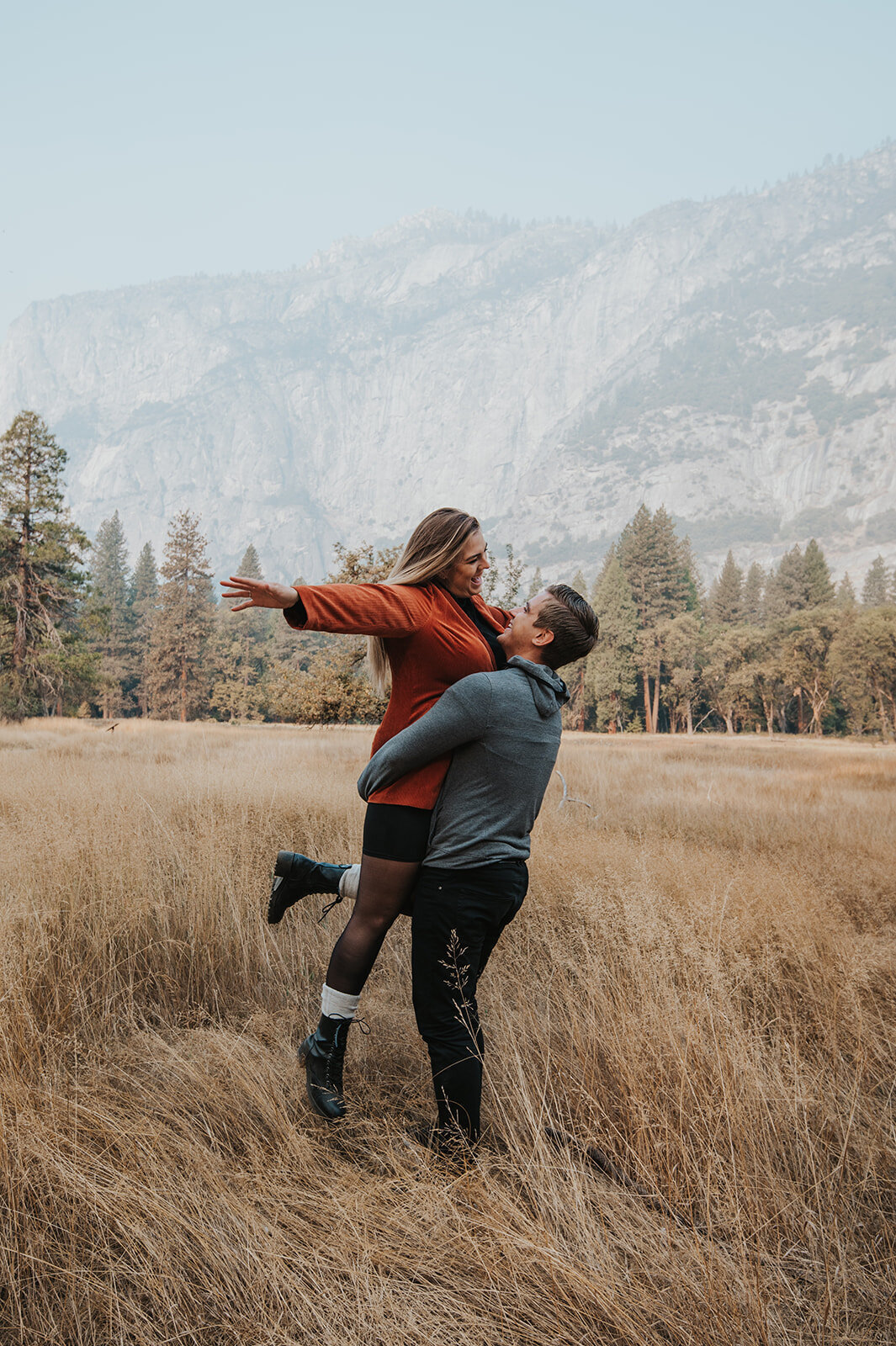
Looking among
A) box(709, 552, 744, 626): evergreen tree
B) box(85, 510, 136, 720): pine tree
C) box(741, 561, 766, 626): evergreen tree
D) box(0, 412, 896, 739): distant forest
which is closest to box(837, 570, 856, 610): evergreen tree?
box(0, 412, 896, 739): distant forest

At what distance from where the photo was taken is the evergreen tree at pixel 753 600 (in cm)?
7076

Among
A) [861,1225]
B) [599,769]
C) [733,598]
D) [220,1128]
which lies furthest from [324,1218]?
[733,598]

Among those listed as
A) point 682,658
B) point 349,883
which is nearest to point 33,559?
point 349,883

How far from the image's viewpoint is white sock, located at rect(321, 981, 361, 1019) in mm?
2260

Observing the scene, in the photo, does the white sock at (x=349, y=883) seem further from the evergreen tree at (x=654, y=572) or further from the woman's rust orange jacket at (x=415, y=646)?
the evergreen tree at (x=654, y=572)

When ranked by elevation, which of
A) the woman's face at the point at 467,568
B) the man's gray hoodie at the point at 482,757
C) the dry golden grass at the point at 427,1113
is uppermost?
the woman's face at the point at 467,568

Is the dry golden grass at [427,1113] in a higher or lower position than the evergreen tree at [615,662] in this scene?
Result: lower

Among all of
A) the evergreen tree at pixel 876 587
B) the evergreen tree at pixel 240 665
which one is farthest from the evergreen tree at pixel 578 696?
the evergreen tree at pixel 876 587

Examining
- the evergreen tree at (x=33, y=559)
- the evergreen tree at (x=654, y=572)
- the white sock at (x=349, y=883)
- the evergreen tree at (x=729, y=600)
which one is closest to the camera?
the white sock at (x=349, y=883)

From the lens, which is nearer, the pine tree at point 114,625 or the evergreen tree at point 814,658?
the evergreen tree at point 814,658

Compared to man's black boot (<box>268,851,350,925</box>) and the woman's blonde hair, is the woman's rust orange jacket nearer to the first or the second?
the woman's blonde hair

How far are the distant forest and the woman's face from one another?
27491 millimetres

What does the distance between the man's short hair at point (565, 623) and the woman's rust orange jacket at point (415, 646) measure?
0.66 ft

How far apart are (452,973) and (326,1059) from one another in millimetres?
577
